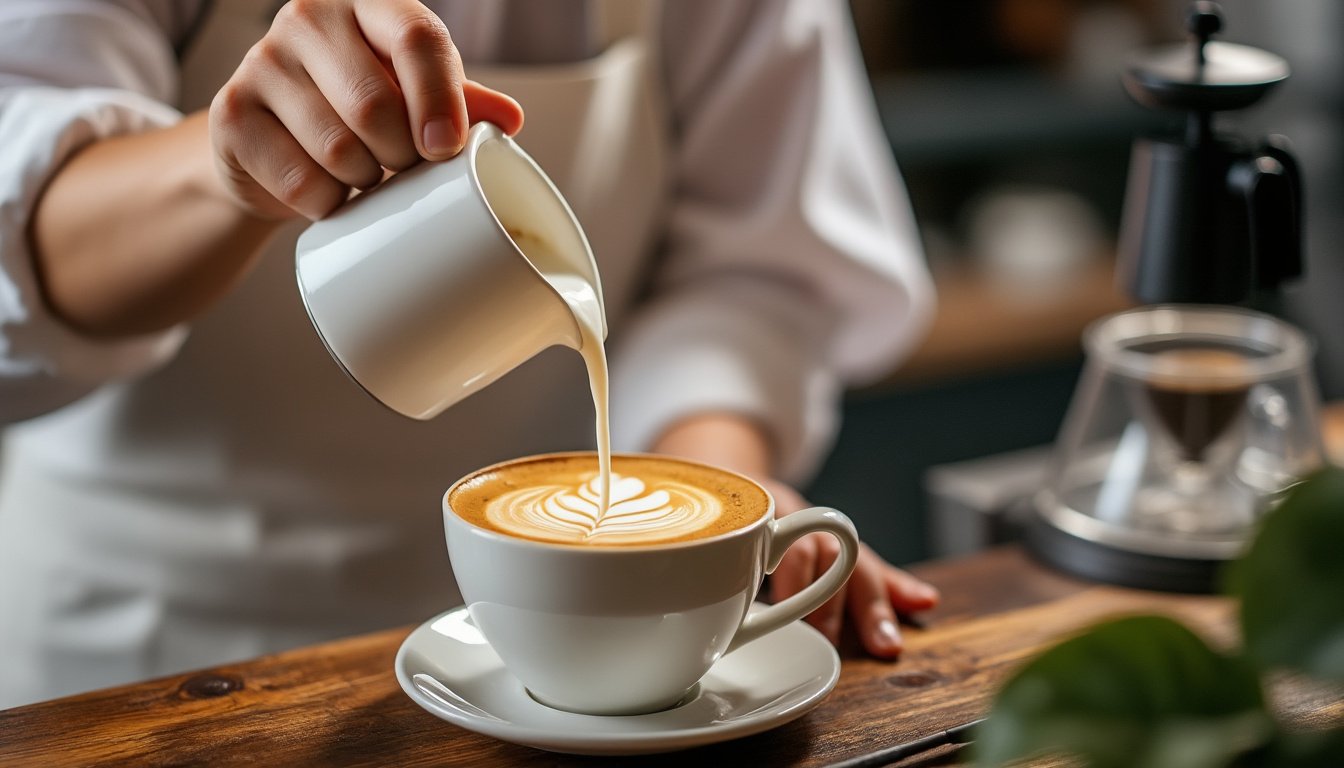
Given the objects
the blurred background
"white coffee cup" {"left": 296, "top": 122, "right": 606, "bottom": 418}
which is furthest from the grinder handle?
the blurred background

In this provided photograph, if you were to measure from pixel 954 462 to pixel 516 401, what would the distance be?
6.14 ft

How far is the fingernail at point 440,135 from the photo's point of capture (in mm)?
733

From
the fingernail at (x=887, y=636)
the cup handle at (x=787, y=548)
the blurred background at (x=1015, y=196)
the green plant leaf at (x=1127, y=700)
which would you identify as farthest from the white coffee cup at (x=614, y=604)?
the blurred background at (x=1015, y=196)

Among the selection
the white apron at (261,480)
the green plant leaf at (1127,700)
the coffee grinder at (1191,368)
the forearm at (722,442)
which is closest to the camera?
the green plant leaf at (1127,700)

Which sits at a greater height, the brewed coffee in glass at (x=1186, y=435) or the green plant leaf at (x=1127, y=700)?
the green plant leaf at (x=1127, y=700)

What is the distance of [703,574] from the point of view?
2.40ft

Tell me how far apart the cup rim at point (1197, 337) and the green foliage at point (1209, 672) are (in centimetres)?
71

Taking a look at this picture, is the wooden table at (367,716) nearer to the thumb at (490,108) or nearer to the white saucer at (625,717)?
the white saucer at (625,717)

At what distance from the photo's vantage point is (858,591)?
3.06 feet

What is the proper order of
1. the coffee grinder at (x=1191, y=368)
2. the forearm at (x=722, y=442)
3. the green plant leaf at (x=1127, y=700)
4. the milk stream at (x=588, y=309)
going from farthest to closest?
the forearm at (x=722, y=442), the coffee grinder at (x=1191, y=368), the milk stream at (x=588, y=309), the green plant leaf at (x=1127, y=700)

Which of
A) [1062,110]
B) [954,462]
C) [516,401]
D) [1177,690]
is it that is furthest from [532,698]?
[1062,110]

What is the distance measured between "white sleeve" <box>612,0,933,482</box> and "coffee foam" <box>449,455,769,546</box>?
1.31 ft

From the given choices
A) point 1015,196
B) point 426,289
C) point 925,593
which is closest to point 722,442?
point 925,593

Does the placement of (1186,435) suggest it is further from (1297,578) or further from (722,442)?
(1297,578)
